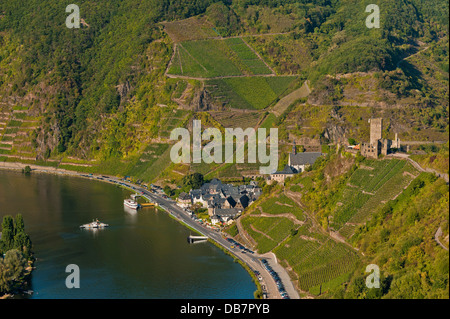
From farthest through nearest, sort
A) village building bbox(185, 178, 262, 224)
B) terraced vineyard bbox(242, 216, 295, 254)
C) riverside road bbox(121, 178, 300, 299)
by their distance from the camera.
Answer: village building bbox(185, 178, 262, 224)
terraced vineyard bbox(242, 216, 295, 254)
riverside road bbox(121, 178, 300, 299)

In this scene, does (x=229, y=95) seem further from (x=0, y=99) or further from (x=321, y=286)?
(x=321, y=286)

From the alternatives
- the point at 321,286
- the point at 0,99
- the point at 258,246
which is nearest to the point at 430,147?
the point at 258,246

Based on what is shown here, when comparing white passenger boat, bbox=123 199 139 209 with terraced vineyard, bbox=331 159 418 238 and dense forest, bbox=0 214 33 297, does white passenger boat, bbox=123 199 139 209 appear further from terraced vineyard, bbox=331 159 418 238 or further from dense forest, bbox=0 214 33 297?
terraced vineyard, bbox=331 159 418 238

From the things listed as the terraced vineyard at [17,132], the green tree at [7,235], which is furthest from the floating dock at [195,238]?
the terraced vineyard at [17,132]

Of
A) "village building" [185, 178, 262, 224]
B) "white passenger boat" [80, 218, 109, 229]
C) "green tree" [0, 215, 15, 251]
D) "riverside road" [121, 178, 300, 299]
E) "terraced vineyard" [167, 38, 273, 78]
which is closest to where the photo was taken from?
"riverside road" [121, 178, 300, 299]

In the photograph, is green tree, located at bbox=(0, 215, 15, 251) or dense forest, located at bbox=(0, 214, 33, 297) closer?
dense forest, located at bbox=(0, 214, 33, 297)

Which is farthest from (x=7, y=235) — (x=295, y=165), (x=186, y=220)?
(x=295, y=165)

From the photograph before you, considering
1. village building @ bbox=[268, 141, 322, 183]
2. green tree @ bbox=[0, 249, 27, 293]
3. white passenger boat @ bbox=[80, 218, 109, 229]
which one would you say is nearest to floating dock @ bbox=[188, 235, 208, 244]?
white passenger boat @ bbox=[80, 218, 109, 229]
